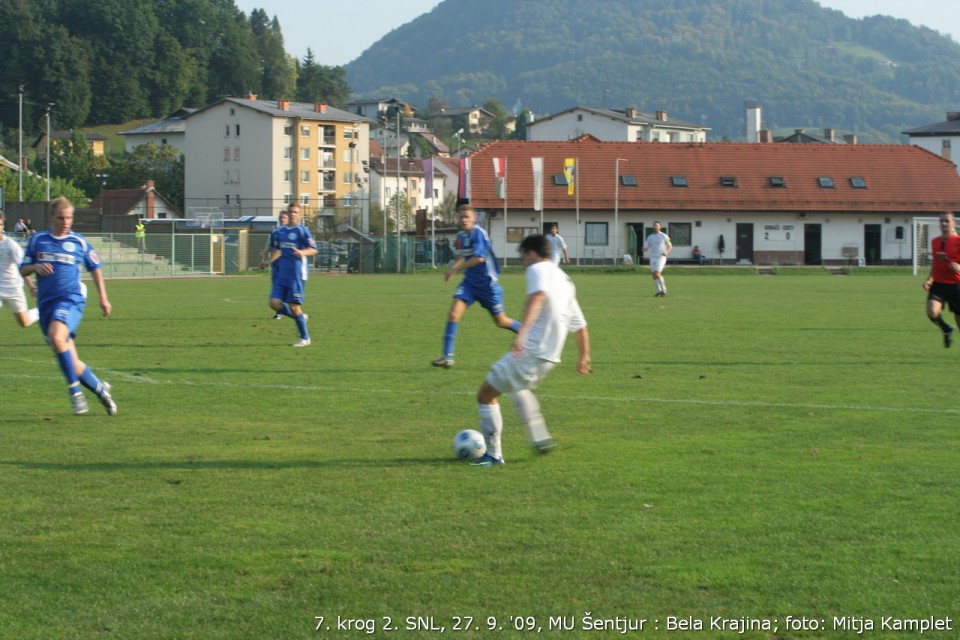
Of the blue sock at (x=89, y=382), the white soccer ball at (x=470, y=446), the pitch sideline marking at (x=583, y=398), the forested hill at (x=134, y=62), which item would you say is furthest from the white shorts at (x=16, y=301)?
the forested hill at (x=134, y=62)

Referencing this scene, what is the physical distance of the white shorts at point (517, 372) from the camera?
8.11 m

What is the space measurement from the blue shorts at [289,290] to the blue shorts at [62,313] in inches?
279

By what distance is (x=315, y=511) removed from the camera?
23.2 ft

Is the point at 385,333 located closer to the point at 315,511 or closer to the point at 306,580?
the point at 315,511

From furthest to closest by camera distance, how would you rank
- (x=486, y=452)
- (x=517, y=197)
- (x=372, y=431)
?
(x=517, y=197) → (x=372, y=431) → (x=486, y=452)

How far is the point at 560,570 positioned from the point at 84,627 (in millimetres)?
2281

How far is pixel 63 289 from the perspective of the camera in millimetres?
10852

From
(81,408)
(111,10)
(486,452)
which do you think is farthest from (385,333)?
(111,10)

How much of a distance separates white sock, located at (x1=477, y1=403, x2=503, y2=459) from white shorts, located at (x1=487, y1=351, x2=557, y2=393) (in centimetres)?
22

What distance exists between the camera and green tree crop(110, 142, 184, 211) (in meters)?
117

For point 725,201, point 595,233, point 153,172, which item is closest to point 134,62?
point 153,172

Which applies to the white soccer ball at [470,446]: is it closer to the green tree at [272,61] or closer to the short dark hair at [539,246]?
the short dark hair at [539,246]

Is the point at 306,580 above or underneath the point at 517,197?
underneath

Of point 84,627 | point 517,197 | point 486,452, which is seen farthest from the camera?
point 517,197
